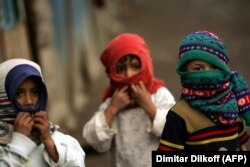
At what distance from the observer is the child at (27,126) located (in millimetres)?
4555

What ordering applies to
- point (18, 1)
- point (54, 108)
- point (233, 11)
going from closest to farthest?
point (18, 1) < point (54, 108) < point (233, 11)

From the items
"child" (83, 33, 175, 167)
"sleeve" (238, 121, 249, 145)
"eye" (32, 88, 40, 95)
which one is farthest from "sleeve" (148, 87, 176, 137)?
"eye" (32, 88, 40, 95)

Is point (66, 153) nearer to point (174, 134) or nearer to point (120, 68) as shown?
point (174, 134)

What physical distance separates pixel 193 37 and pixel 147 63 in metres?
0.85

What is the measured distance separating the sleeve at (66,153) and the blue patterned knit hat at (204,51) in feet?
2.36

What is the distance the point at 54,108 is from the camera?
7883mm

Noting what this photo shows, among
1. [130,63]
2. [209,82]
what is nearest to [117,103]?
[130,63]

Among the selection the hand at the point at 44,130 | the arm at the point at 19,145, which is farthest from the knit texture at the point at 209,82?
the arm at the point at 19,145

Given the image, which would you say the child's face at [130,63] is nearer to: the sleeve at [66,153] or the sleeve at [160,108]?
the sleeve at [160,108]

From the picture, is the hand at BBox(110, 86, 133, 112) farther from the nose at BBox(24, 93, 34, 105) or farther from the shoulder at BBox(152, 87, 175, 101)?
the nose at BBox(24, 93, 34, 105)

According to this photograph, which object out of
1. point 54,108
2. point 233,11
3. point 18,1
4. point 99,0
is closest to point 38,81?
point 18,1

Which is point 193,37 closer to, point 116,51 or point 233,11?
point 116,51

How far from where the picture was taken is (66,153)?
4.62m

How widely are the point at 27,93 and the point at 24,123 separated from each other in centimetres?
19
